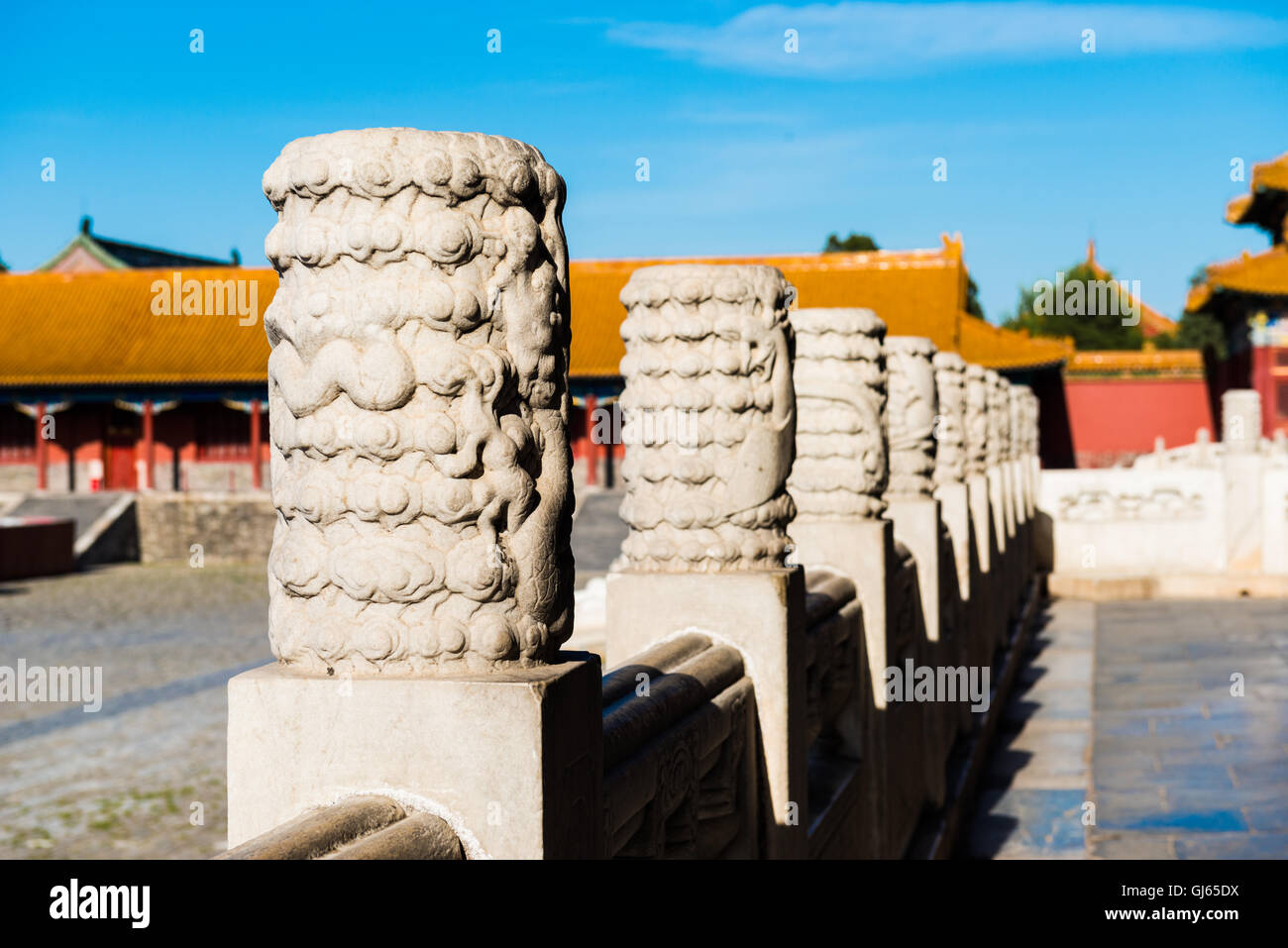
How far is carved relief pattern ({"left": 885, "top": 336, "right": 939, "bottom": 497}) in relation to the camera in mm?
5770

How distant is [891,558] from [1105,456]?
2407 cm

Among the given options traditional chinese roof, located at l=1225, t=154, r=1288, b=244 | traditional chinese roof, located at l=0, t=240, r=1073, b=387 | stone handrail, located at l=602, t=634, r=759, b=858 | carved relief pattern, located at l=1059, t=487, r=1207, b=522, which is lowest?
carved relief pattern, located at l=1059, t=487, r=1207, b=522

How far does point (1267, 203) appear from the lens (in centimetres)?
2767

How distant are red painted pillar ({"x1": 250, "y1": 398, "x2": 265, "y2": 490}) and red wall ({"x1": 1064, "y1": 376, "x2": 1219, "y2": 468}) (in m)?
16.2

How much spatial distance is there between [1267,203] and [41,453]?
25.6 m

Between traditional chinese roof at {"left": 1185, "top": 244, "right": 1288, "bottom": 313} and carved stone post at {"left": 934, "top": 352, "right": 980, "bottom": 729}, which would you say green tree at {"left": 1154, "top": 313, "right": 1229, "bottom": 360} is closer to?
traditional chinese roof at {"left": 1185, "top": 244, "right": 1288, "bottom": 313}

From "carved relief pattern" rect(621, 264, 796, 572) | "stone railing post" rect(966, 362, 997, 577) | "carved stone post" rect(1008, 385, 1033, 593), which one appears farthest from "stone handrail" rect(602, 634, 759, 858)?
"carved stone post" rect(1008, 385, 1033, 593)

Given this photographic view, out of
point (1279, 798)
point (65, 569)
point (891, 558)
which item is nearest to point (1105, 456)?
point (65, 569)

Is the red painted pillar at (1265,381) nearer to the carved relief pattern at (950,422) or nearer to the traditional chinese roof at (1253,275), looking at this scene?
the traditional chinese roof at (1253,275)

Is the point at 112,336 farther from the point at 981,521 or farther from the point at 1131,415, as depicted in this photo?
the point at 981,521

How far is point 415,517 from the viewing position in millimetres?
1862

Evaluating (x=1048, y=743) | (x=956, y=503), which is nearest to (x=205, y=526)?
(x=1048, y=743)

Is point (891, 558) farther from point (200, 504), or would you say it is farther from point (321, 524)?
point (200, 504)

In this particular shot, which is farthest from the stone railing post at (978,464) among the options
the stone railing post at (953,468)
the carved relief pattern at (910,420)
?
the carved relief pattern at (910,420)
